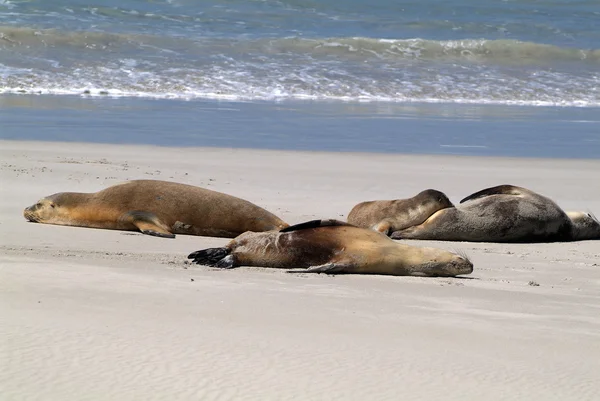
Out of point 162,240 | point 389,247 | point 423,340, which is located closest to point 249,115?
point 162,240

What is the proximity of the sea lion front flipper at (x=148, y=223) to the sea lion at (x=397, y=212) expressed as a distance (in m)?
1.36

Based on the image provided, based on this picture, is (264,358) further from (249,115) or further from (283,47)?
(283,47)

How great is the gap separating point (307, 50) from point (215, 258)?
16207 millimetres

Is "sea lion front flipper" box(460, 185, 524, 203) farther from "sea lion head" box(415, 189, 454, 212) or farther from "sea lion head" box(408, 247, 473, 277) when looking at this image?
"sea lion head" box(408, 247, 473, 277)

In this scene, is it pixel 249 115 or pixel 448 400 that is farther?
pixel 249 115

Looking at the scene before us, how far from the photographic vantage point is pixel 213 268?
5.26 m

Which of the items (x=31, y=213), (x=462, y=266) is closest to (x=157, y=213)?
(x=31, y=213)

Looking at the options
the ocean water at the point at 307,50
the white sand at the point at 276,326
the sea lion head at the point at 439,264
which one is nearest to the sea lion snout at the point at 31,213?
the white sand at the point at 276,326

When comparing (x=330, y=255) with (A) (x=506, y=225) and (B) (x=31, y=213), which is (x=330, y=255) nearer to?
(A) (x=506, y=225)

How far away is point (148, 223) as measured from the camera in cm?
669

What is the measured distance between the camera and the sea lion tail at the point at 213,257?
5344mm

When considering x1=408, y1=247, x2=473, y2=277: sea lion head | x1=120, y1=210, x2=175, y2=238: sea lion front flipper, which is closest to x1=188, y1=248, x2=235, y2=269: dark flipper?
x1=408, y1=247, x2=473, y2=277: sea lion head

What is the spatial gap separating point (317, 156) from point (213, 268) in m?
5.10

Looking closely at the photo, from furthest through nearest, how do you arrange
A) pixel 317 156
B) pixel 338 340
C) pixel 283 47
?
1. pixel 283 47
2. pixel 317 156
3. pixel 338 340
